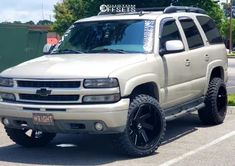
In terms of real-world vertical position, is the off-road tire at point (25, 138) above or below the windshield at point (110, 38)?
below

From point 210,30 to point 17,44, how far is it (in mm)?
9245

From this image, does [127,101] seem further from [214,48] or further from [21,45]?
[21,45]

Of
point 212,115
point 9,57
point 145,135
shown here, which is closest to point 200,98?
point 212,115

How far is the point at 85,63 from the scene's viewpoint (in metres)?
7.04

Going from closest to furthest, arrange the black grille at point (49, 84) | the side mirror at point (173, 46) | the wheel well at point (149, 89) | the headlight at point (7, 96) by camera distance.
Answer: the black grille at point (49, 84) → the headlight at point (7, 96) → the wheel well at point (149, 89) → the side mirror at point (173, 46)

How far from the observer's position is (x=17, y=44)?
1762cm

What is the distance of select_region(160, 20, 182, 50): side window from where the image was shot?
8.00m

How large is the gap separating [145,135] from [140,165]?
67cm

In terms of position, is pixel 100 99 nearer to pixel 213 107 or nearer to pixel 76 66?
pixel 76 66

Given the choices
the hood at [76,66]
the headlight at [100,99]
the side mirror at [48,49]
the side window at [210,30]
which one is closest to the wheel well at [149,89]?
the hood at [76,66]

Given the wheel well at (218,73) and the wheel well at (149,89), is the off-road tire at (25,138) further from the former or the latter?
the wheel well at (218,73)

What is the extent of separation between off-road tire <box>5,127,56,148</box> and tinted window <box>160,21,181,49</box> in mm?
2198

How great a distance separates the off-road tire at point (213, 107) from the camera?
9.33 m

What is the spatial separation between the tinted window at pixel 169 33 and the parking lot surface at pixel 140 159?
1526mm
